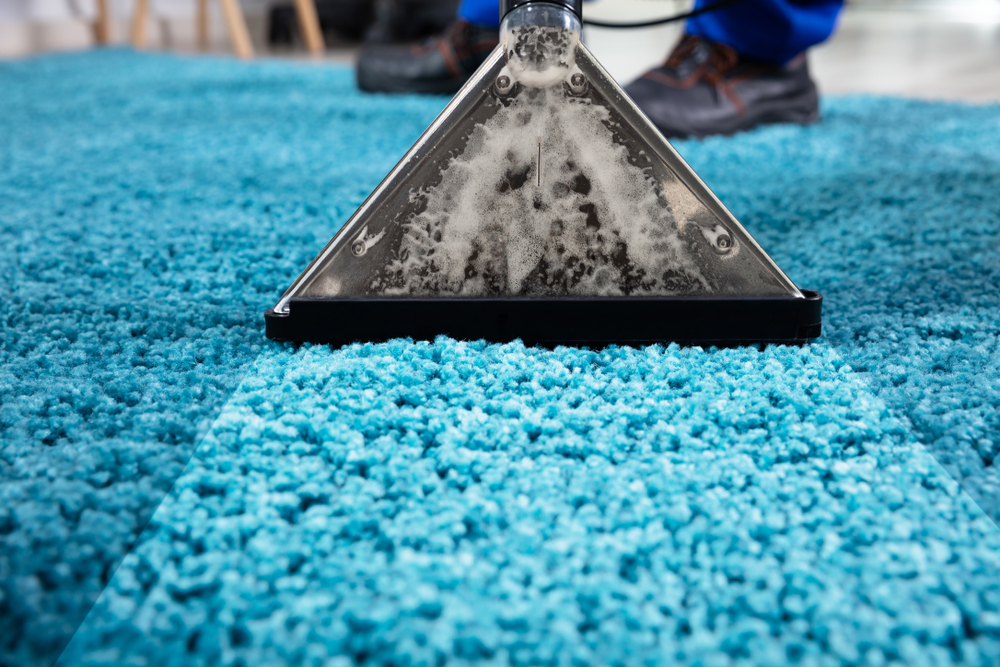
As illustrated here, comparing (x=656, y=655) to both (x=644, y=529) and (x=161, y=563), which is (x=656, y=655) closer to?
(x=644, y=529)

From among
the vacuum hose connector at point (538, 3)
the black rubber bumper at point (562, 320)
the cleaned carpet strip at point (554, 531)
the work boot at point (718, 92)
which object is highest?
the vacuum hose connector at point (538, 3)

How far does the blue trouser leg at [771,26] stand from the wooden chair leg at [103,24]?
2.84 meters

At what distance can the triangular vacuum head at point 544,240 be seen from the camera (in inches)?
21.7

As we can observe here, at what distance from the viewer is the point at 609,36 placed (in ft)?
10.7

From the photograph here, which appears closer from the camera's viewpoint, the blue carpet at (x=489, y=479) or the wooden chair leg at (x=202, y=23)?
the blue carpet at (x=489, y=479)

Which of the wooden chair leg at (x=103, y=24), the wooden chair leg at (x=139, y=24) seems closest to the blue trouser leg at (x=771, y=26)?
the wooden chair leg at (x=139, y=24)

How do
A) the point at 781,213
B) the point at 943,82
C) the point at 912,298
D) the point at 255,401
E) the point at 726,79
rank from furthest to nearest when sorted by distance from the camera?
the point at 943,82 < the point at 726,79 < the point at 781,213 < the point at 912,298 < the point at 255,401

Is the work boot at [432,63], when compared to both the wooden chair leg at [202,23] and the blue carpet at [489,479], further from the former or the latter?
the wooden chair leg at [202,23]

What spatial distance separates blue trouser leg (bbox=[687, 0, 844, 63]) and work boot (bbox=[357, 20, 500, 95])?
19.8 inches

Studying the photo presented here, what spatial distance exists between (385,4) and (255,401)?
333 cm

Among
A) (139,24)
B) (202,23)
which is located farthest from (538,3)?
(202,23)

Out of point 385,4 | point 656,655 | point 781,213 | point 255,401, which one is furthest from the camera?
point 385,4

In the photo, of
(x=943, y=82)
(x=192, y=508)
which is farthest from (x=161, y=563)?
(x=943, y=82)

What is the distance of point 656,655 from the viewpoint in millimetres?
312
